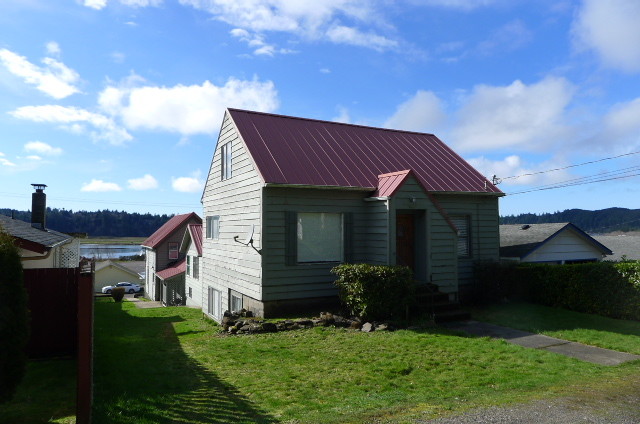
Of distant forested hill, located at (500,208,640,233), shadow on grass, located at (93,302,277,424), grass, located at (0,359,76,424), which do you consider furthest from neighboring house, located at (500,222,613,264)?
distant forested hill, located at (500,208,640,233)

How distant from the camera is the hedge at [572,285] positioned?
43.1 feet

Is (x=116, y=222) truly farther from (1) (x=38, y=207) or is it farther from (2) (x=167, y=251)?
(1) (x=38, y=207)

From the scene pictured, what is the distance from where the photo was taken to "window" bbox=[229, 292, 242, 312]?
605 inches

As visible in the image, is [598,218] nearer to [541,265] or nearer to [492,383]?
[541,265]

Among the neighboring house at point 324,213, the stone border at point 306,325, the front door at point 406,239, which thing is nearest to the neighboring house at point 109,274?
the neighboring house at point 324,213

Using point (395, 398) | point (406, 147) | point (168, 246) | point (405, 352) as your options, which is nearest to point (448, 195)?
point (406, 147)

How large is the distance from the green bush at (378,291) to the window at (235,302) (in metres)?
4.97

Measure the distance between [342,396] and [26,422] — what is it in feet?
14.2

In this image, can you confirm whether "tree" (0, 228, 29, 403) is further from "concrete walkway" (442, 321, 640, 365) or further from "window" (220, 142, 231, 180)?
"window" (220, 142, 231, 180)

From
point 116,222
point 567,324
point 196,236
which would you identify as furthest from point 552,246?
point 116,222

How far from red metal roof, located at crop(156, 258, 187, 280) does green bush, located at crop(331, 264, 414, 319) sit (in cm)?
2495

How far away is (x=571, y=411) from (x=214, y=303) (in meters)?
15.2

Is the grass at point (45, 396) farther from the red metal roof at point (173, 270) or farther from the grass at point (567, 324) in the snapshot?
the red metal roof at point (173, 270)

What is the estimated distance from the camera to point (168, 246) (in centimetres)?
3847
